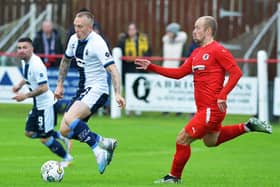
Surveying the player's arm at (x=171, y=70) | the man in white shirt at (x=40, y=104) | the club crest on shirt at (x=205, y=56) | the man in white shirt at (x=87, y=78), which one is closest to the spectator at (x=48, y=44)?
the man in white shirt at (x=40, y=104)

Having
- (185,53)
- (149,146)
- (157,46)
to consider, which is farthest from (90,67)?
(157,46)

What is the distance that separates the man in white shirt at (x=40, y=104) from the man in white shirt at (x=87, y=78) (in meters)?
1.25

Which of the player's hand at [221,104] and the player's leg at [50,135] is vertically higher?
the player's hand at [221,104]

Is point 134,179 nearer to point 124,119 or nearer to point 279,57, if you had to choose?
point 124,119

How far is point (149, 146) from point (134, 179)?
4.95m

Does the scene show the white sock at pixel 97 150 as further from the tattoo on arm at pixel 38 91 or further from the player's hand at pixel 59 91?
the tattoo on arm at pixel 38 91

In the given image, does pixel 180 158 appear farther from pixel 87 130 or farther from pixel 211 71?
pixel 87 130

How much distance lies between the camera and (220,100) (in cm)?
1260

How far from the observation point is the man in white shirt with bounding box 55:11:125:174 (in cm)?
1328

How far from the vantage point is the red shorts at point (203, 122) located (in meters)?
12.8

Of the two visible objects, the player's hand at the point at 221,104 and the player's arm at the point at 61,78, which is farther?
the player's arm at the point at 61,78

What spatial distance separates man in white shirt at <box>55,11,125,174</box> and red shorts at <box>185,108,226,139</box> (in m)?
1.06

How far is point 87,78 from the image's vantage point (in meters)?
13.8

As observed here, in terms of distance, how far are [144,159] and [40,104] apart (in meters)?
1.97
